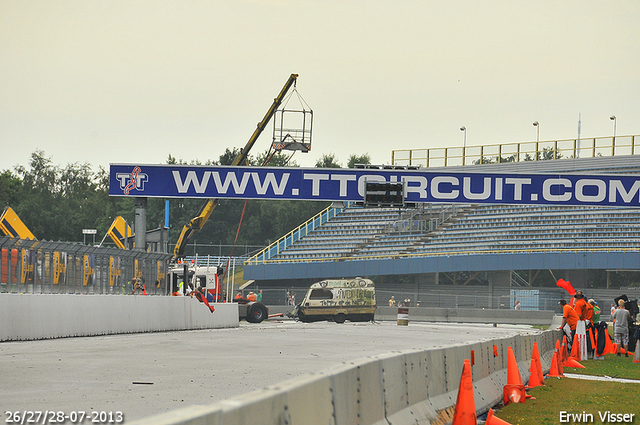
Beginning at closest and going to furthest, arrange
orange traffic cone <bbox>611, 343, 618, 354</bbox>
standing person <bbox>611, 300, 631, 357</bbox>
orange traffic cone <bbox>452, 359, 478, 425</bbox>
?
orange traffic cone <bbox>452, 359, 478, 425</bbox>
standing person <bbox>611, 300, 631, 357</bbox>
orange traffic cone <bbox>611, 343, 618, 354</bbox>

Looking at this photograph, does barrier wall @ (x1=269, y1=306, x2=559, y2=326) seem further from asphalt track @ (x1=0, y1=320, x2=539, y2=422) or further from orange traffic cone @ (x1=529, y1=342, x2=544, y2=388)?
orange traffic cone @ (x1=529, y1=342, x2=544, y2=388)

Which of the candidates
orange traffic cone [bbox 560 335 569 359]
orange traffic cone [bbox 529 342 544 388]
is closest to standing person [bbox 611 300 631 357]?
orange traffic cone [bbox 560 335 569 359]

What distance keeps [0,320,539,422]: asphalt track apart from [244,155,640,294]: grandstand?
32870 millimetres

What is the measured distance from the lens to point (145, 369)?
1177 cm

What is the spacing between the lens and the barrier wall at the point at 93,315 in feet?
56.7

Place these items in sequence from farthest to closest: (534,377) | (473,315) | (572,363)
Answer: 1. (473,315)
2. (572,363)
3. (534,377)

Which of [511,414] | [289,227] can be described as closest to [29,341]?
[511,414]

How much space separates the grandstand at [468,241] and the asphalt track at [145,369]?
32.9 meters

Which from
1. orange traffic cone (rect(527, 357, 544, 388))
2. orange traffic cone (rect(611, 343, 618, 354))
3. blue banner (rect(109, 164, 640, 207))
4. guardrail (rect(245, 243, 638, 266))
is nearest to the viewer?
orange traffic cone (rect(527, 357, 544, 388))

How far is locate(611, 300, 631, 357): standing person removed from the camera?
65.3 feet

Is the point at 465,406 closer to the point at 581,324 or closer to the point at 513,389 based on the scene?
the point at 513,389

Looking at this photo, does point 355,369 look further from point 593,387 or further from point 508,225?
point 508,225

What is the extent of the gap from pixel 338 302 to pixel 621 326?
2014 cm

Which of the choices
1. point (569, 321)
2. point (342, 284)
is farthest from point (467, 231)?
point (569, 321)
